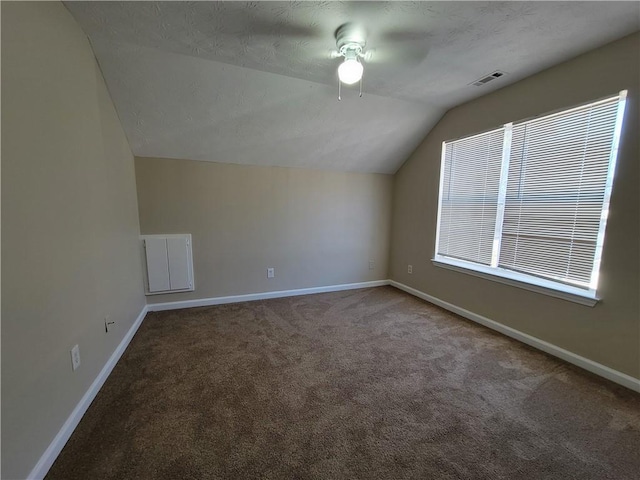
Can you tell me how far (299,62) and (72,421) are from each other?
269 centimetres

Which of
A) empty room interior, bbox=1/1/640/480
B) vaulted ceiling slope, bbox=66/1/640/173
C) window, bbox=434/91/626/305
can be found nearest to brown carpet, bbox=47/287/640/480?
empty room interior, bbox=1/1/640/480

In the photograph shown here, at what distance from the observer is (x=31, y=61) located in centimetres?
119

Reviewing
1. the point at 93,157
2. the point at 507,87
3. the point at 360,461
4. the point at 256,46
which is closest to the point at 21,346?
the point at 93,157

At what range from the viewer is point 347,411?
62.3 inches

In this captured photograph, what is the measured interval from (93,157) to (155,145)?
105cm

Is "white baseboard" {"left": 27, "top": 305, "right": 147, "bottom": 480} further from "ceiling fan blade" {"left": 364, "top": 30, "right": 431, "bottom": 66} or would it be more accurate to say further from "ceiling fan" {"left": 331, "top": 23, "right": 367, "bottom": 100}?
"ceiling fan blade" {"left": 364, "top": 30, "right": 431, "bottom": 66}

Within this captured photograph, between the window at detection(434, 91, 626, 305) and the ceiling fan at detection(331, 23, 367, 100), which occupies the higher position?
the ceiling fan at detection(331, 23, 367, 100)

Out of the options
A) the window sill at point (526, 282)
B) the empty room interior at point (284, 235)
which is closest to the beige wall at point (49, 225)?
the empty room interior at point (284, 235)

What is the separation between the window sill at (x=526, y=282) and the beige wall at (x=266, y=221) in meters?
1.28

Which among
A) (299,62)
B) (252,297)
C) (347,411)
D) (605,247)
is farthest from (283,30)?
(252,297)

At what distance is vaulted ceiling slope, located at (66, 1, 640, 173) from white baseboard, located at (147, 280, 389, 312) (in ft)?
5.48

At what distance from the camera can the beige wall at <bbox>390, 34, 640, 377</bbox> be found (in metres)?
1.77

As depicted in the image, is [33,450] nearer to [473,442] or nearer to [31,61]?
[31,61]

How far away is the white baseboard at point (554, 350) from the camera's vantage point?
1.82m
